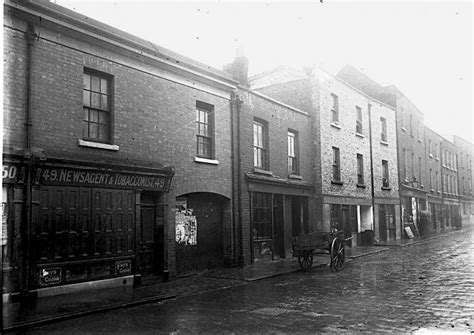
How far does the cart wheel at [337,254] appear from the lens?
530 inches

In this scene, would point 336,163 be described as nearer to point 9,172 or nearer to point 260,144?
point 260,144

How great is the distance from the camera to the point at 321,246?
13.4 meters

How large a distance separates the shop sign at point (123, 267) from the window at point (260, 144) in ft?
21.6

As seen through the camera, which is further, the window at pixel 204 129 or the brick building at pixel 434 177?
the brick building at pixel 434 177

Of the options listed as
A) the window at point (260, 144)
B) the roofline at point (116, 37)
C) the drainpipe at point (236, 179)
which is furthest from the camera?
the window at point (260, 144)

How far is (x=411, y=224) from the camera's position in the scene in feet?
98.8

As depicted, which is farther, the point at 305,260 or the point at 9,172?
the point at 305,260

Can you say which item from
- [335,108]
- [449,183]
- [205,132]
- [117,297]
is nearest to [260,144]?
[205,132]

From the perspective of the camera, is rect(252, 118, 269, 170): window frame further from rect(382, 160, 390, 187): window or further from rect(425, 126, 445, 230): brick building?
rect(425, 126, 445, 230): brick building

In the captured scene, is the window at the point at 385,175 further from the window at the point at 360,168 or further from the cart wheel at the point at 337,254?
→ the cart wheel at the point at 337,254

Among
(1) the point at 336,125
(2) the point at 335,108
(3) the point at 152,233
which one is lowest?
(3) the point at 152,233

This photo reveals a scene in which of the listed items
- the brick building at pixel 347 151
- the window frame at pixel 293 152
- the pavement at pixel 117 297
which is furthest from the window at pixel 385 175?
the pavement at pixel 117 297

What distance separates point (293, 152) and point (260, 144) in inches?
105

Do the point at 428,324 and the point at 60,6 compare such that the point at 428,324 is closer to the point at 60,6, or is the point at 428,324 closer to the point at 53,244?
the point at 53,244
